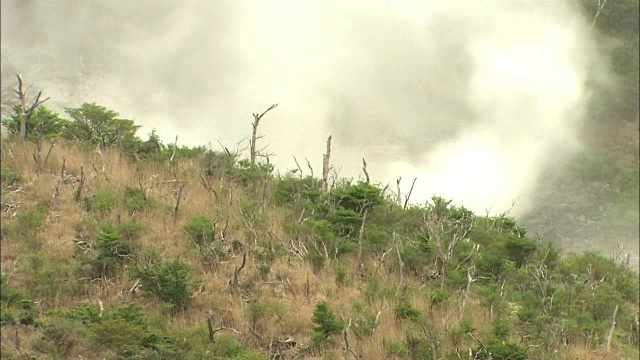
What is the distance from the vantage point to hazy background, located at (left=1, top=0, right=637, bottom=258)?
98.8ft

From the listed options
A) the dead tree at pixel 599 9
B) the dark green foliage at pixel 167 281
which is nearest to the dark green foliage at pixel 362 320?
the dark green foliage at pixel 167 281

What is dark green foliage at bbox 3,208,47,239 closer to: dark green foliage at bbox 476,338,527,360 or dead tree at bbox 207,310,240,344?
dead tree at bbox 207,310,240,344

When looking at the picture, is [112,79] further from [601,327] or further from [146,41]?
[601,327]

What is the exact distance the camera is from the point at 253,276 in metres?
6.90

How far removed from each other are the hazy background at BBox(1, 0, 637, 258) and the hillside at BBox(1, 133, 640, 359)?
1859 cm

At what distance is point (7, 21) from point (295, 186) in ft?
49.9

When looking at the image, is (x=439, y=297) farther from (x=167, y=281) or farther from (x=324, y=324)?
(x=167, y=281)

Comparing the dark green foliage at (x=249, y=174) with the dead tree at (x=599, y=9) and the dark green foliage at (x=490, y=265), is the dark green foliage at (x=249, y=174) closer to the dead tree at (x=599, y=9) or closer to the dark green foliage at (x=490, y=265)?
the dark green foliage at (x=490, y=265)

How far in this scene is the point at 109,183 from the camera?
27.0ft

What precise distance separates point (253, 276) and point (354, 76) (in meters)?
33.2

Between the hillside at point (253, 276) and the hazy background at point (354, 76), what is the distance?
18.6m

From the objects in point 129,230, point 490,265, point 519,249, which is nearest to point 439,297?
point 490,265

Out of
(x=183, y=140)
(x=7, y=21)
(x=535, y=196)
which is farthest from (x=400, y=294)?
(x=535, y=196)

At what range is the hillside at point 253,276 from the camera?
17.9 feet
